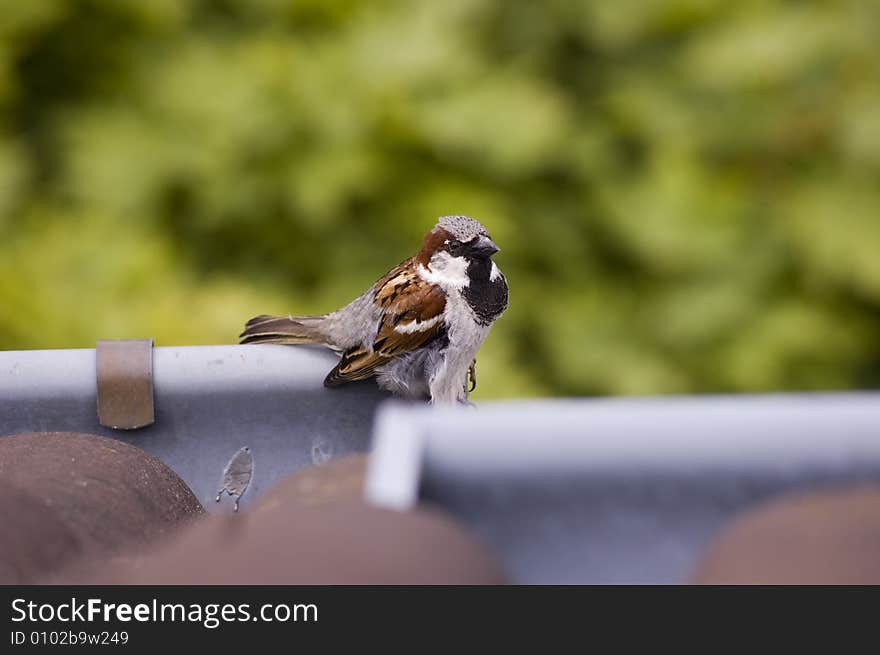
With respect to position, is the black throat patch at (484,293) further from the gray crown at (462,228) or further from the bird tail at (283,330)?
the bird tail at (283,330)

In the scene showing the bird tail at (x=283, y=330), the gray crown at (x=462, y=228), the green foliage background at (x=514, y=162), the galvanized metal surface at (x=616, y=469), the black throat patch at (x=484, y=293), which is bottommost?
the galvanized metal surface at (x=616, y=469)

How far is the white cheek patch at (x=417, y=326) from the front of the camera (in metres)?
1.76

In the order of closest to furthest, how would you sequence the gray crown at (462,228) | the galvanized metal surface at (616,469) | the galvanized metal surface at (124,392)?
the galvanized metal surface at (616,469)
the galvanized metal surface at (124,392)
the gray crown at (462,228)

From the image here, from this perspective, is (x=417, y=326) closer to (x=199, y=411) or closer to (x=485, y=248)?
(x=485, y=248)

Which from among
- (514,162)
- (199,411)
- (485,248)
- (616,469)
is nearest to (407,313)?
(485,248)

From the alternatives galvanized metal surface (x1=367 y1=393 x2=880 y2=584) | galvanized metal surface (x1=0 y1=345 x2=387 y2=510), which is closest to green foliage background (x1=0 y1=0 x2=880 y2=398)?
galvanized metal surface (x1=0 y1=345 x2=387 y2=510)

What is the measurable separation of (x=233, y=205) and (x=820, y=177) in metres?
1.42

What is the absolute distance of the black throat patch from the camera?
179cm

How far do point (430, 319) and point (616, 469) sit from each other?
115 cm

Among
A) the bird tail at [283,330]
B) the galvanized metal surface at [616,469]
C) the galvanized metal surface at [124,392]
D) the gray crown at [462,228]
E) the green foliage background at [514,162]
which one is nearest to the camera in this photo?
the galvanized metal surface at [616,469]

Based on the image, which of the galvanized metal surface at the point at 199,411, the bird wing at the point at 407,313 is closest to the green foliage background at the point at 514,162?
the bird wing at the point at 407,313
